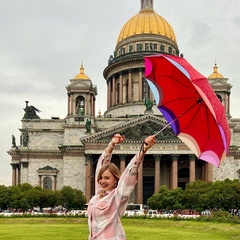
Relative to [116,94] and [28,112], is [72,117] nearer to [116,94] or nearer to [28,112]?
[28,112]

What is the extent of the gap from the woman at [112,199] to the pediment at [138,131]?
66.7 meters

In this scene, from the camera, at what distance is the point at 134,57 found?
306 feet

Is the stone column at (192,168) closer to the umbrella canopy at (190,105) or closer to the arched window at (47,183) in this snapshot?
the arched window at (47,183)

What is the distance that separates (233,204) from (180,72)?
49824mm

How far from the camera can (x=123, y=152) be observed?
73.2 metres

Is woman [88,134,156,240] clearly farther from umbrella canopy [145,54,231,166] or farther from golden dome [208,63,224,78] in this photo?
golden dome [208,63,224,78]

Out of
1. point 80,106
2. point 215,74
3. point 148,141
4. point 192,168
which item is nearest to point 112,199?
point 148,141

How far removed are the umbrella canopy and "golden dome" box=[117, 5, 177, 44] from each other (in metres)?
89.3

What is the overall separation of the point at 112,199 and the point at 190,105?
2.30m

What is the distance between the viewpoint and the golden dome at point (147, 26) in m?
96.9

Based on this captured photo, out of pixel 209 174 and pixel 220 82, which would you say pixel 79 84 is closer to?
pixel 220 82

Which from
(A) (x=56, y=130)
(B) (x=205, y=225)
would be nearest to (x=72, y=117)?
(A) (x=56, y=130)

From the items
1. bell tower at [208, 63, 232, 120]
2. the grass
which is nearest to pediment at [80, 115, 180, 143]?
bell tower at [208, 63, 232, 120]

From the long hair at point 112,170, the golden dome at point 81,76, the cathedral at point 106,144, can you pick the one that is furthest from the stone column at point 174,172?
the long hair at point 112,170
